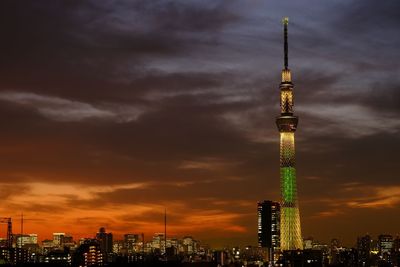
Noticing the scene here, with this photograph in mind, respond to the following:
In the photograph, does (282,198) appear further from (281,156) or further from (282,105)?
(282,105)

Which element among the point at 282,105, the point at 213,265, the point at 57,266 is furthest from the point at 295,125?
the point at 57,266

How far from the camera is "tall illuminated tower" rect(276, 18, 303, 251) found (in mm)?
146125

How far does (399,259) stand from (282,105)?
59754mm

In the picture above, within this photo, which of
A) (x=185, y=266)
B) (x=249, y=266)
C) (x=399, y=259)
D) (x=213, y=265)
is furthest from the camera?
(x=399, y=259)

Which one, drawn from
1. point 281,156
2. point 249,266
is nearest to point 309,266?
point 249,266

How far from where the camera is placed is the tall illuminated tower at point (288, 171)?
14612 centimetres

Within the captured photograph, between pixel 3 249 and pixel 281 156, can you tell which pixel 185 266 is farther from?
pixel 3 249

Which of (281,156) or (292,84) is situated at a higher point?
(292,84)

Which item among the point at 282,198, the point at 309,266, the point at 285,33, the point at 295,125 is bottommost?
the point at 309,266

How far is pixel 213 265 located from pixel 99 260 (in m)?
43.5

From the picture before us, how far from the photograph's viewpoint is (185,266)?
132m

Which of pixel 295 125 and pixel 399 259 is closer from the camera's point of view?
pixel 295 125

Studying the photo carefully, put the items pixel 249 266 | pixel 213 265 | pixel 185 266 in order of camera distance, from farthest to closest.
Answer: pixel 249 266
pixel 213 265
pixel 185 266

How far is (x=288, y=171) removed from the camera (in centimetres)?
14688
